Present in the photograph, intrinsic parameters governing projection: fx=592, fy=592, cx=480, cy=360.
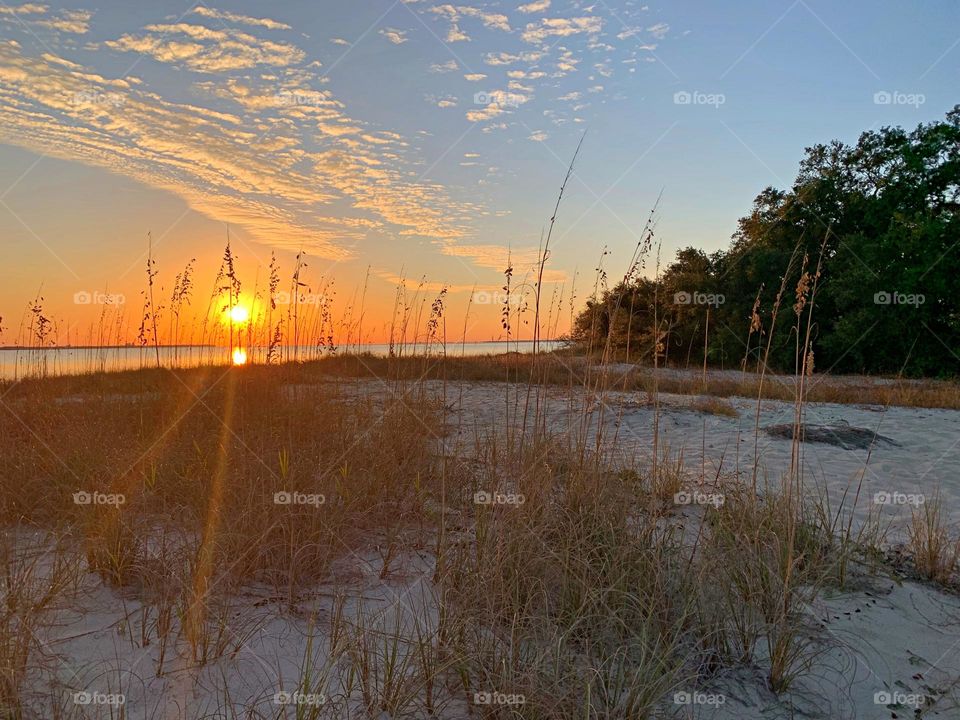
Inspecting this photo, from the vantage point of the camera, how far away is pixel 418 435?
4.92 m

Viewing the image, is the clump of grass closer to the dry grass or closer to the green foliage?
Result: the dry grass

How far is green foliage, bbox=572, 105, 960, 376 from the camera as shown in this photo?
18375 mm

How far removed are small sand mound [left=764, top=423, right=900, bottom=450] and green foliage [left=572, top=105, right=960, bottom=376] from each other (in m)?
8.54

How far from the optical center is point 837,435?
24.0 feet

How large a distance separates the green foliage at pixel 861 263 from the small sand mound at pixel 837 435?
854 cm

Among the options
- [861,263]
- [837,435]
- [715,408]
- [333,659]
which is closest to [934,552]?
[333,659]

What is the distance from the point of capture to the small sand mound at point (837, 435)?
697 cm

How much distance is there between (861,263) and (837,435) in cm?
1463

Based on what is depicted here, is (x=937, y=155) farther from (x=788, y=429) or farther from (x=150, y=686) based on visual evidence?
(x=150, y=686)

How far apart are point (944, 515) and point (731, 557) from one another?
263cm

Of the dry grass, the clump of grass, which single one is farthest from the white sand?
the dry grass

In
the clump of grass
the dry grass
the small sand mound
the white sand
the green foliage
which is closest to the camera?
the white sand

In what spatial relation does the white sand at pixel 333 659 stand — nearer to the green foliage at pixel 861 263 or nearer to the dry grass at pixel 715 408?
the dry grass at pixel 715 408

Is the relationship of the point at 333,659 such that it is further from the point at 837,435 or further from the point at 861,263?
the point at 861,263
